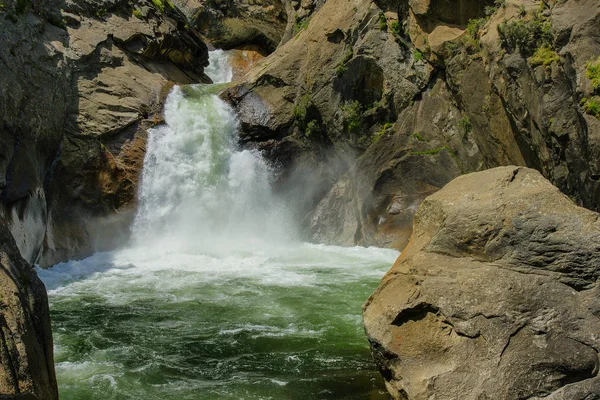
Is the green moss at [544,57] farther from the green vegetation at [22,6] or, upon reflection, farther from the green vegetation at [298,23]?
the green vegetation at [22,6]

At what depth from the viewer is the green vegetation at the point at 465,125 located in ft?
59.6

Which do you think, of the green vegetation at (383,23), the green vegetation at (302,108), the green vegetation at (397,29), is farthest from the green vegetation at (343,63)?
the green vegetation at (397,29)

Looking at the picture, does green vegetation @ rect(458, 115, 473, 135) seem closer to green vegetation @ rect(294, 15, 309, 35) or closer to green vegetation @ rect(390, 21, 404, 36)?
green vegetation @ rect(390, 21, 404, 36)

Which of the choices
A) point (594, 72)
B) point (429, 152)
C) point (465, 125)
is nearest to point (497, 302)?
point (594, 72)

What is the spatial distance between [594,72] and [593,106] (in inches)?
25.7

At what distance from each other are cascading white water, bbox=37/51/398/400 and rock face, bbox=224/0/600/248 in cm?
133

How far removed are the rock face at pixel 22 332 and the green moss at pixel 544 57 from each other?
38.3 feet

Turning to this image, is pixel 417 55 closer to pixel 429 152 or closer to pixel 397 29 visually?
pixel 397 29

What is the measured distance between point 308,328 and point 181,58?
720 inches

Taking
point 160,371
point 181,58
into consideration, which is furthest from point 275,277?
point 181,58

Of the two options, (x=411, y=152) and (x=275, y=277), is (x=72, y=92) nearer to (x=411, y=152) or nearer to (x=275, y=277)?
(x=275, y=277)

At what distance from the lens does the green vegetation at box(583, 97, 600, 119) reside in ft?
35.4

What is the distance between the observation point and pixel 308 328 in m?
10.4

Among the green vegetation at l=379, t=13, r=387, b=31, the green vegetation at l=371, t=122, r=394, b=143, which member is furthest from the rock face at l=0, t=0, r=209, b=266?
the green vegetation at l=379, t=13, r=387, b=31
